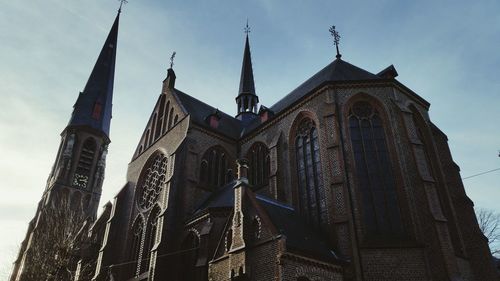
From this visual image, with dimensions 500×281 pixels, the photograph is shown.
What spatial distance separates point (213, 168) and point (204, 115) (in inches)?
161

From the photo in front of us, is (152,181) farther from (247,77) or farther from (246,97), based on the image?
(247,77)

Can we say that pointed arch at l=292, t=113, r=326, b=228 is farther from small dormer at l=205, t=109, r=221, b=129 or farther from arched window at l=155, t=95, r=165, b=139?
arched window at l=155, t=95, r=165, b=139

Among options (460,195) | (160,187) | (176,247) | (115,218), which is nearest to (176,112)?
(160,187)

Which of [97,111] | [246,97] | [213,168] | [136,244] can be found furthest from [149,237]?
[97,111]

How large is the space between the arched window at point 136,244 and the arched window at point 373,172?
452 inches

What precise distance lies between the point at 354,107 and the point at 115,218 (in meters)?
14.2

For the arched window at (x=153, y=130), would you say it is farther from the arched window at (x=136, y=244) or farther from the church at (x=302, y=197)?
the arched window at (x=136, y=244)

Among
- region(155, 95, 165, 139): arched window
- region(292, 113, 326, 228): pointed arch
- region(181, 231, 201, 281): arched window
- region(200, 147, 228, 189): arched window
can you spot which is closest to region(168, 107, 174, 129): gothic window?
region(155, 95, 165, 139): arched window

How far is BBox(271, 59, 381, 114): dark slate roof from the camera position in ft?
57.5

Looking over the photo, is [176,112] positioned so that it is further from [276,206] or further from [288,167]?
[276,206]

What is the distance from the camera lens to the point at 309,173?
16.5 m

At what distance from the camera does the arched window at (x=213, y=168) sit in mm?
19797

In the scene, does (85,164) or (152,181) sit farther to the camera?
(85,164)

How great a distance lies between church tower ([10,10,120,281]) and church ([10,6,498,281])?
36.3 ft
